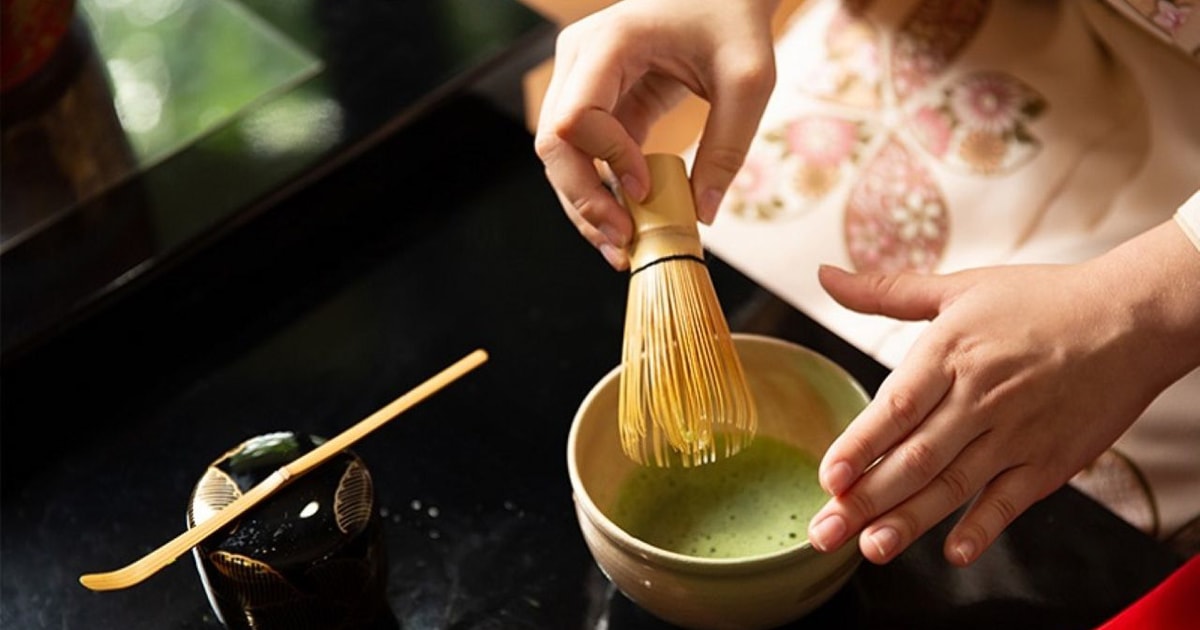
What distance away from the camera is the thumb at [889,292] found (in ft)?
2.79

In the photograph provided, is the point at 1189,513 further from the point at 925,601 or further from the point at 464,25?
the point at 464,25

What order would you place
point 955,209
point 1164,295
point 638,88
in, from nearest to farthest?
point 1164,295 < point 638,88 < point 955,209

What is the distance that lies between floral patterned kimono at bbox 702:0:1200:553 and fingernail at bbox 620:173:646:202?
0.28m

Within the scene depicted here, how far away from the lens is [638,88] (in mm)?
967

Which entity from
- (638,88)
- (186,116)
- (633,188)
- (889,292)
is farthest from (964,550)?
(186,116)

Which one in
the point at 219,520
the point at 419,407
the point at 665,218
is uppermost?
the point at 665,218

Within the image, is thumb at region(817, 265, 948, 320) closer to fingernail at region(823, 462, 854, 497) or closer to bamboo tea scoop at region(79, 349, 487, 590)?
fingernail at region(823, 462, 854, 497)

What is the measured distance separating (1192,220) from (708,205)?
27 centimetres

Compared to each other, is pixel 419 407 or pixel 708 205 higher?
pixel 708 205

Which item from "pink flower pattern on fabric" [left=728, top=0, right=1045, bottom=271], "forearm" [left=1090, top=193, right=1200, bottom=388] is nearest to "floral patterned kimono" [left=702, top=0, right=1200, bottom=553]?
"pink flower pattern on fabric" [left=728, top=0, right=1045, bottom=271]

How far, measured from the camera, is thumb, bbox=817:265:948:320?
85 centimetres

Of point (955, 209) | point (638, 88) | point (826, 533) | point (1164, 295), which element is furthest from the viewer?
point (955, 209)

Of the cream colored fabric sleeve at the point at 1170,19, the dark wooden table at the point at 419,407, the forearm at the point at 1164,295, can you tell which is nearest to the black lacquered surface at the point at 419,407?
the dark wooden table at the point at 419,407

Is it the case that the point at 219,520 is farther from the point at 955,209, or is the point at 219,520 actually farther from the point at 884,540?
the point at 955,209
